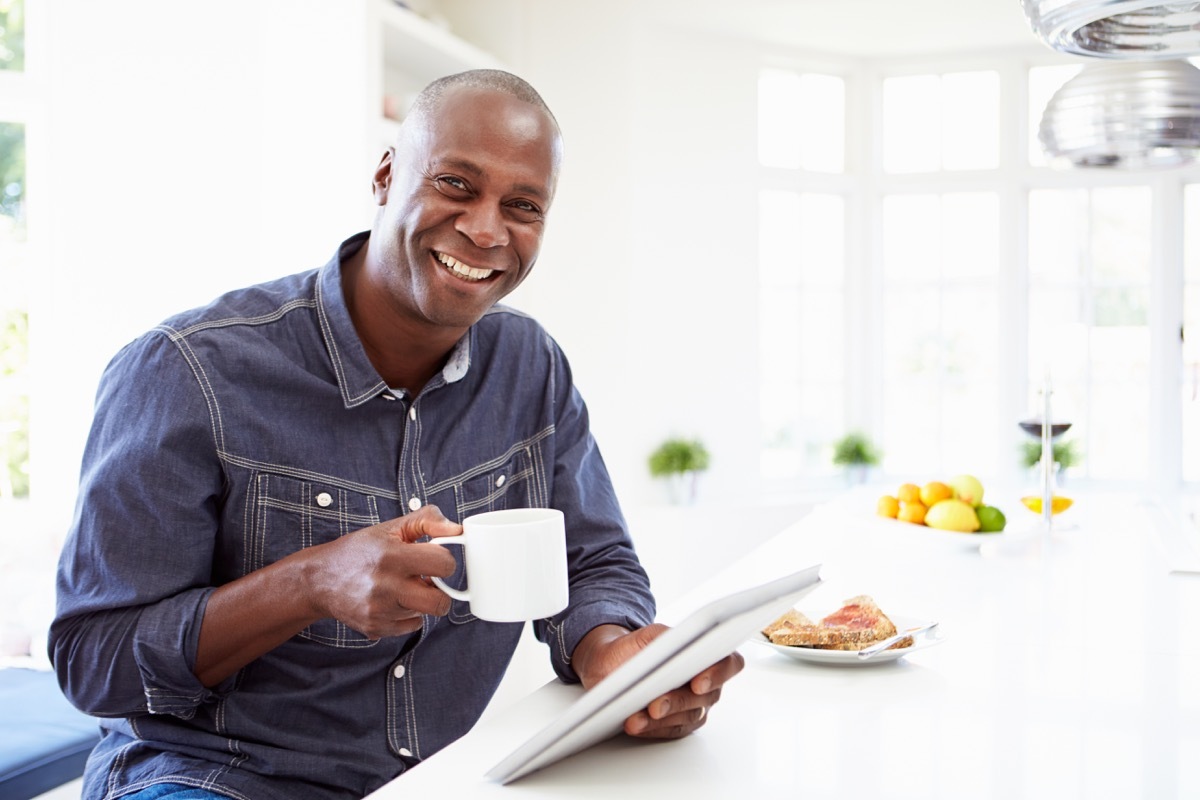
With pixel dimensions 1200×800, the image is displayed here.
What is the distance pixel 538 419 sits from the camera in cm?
160

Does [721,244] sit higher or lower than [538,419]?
higher

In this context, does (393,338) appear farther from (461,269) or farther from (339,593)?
(339,593)

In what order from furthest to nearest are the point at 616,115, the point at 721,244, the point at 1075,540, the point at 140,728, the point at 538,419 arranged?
the point at 721,244
the point at 616,115
the point at 1075,540
the point at 538,419
the point at 140,728

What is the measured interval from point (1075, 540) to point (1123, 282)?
3.67 meters

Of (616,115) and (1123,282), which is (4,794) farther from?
(1123,282)

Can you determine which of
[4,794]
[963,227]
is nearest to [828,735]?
[4,794]

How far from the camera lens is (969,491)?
7.86 feet

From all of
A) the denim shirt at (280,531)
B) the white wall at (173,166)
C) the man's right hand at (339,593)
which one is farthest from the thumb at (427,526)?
the white wall at (173,166)

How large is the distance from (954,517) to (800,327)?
3.49m

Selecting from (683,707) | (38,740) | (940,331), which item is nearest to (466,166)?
(683,707)

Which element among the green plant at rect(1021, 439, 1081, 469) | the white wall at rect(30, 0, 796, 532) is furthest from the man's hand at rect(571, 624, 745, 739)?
the green plant at rect(1021, 439, 1081, 469)

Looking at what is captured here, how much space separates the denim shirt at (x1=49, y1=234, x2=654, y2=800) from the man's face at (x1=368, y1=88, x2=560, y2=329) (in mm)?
106

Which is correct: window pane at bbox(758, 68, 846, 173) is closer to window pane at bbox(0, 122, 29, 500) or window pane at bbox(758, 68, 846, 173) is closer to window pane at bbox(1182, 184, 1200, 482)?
window pane at bbox(1182, 184, 1200, 482)

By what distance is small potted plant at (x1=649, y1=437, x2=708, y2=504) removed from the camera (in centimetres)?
501
